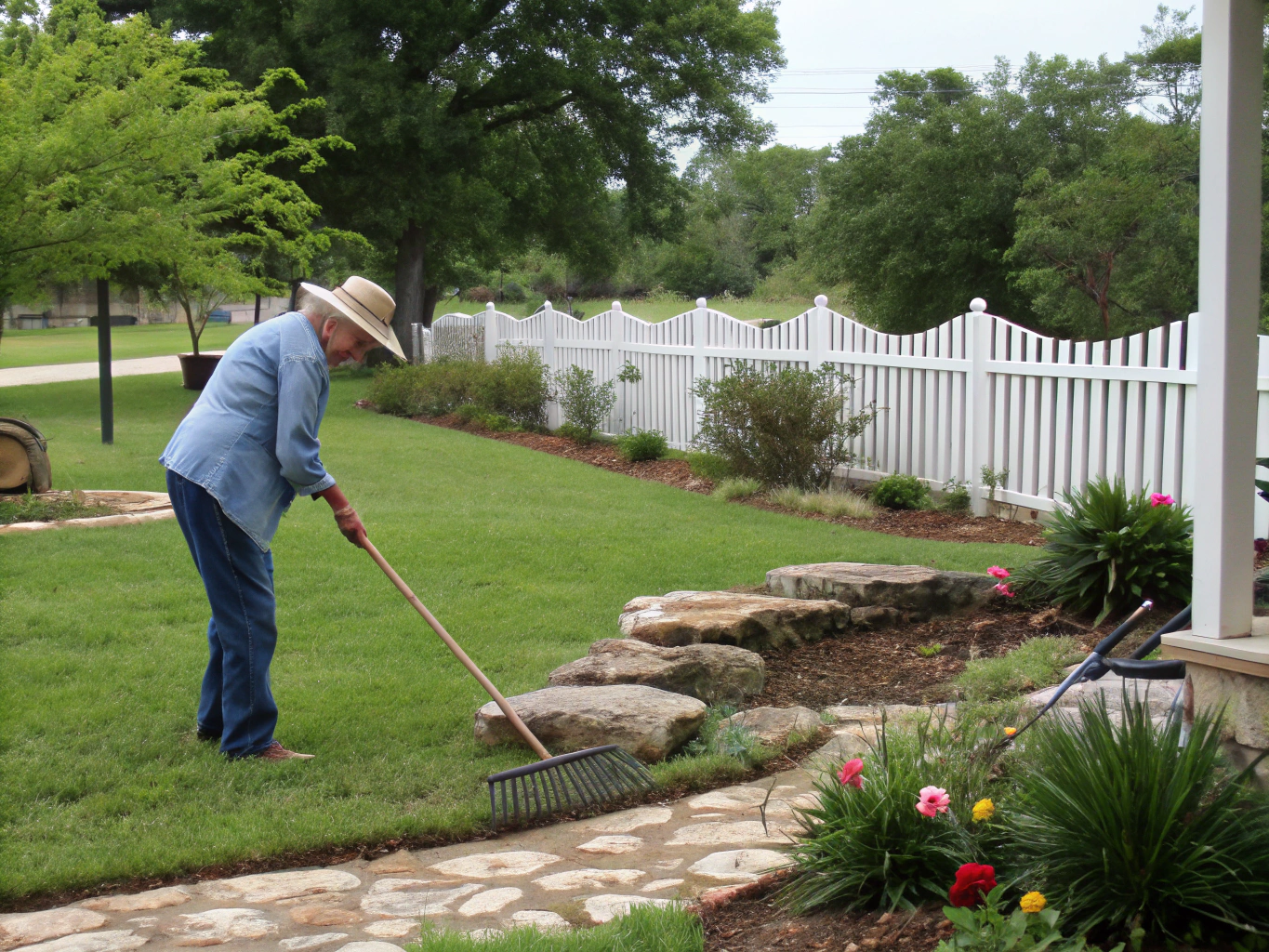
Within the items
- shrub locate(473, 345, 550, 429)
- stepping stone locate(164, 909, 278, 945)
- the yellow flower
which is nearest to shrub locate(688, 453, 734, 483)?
shrub locate(473, 345, 550, 429)

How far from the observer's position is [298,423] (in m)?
4.19

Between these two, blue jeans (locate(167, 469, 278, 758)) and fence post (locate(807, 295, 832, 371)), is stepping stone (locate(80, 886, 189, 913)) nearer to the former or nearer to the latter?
blue jeans (locate(167, 469, 278, 758))

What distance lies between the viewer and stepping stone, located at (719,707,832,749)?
428 centimetres

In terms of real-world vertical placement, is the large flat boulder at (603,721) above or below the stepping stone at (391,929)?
above

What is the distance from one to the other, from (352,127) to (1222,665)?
20880 mm

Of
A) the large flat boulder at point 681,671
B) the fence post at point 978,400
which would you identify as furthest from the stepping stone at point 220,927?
the fence post at point 978,400

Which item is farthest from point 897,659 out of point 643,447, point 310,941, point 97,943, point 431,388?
point 431,388

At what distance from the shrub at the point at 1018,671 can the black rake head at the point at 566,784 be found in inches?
55.4

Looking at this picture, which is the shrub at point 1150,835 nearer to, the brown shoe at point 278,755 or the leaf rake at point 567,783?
the leaf rake at point 567,783

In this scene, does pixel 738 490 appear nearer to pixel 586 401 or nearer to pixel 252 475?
pixel 586 401

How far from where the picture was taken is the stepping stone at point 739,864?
318cm

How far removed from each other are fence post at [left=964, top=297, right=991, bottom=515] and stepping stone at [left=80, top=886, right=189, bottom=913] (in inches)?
299

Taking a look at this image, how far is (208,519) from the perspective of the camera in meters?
4.21

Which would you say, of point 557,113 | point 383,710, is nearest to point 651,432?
point 383,710
